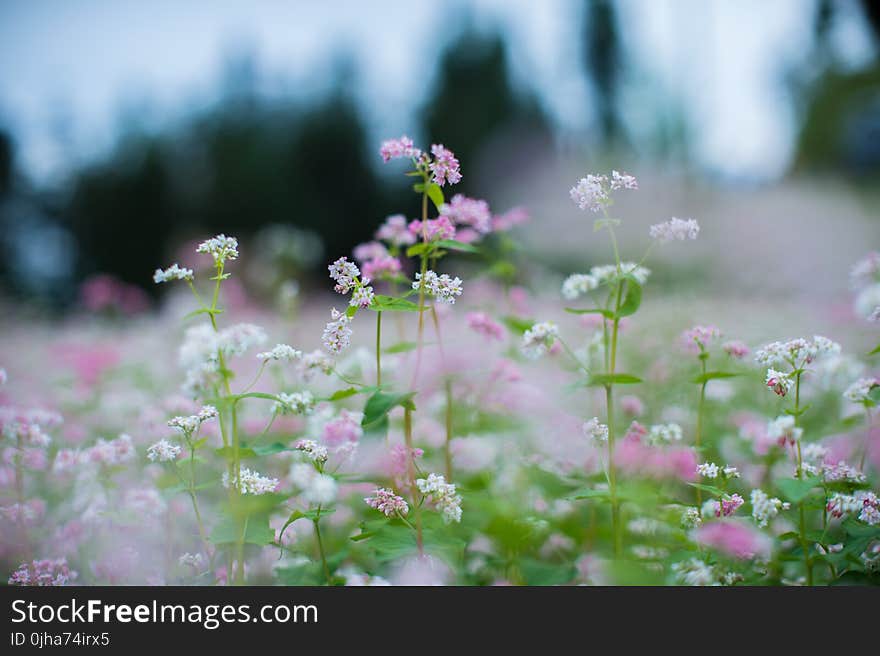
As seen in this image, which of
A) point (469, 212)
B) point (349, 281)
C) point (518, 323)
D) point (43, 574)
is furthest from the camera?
point (518, 323)

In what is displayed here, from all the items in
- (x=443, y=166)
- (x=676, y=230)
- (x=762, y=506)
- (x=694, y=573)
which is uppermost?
(x=443, y=166)

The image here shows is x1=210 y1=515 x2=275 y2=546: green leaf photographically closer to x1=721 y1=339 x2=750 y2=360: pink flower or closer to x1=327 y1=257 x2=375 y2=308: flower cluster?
x1=327 y1=257 x2=375 y2=308: flower cluster

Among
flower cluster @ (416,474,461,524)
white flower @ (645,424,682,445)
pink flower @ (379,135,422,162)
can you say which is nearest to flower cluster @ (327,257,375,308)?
pink flower @ (379,135,422,162)

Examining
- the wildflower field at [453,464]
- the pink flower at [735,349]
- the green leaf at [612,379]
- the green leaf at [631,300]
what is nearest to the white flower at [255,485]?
the wildflower field at [453,464]

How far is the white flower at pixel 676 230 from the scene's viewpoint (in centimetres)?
123

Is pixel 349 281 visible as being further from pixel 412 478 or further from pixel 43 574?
pixel 43 574

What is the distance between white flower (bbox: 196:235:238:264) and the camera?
1211 millimetres

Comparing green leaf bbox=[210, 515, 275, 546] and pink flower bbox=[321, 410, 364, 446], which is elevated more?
pink flower bbox=[321, 410, 364, 446]

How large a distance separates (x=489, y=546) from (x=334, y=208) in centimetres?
965

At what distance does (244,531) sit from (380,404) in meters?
0.37

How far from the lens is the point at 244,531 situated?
1.21 m

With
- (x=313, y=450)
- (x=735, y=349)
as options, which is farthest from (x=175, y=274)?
(x=735, y=349)

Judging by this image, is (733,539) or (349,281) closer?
(733,539)

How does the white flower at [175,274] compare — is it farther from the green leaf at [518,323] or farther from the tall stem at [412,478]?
the green leaf at [518,323]
